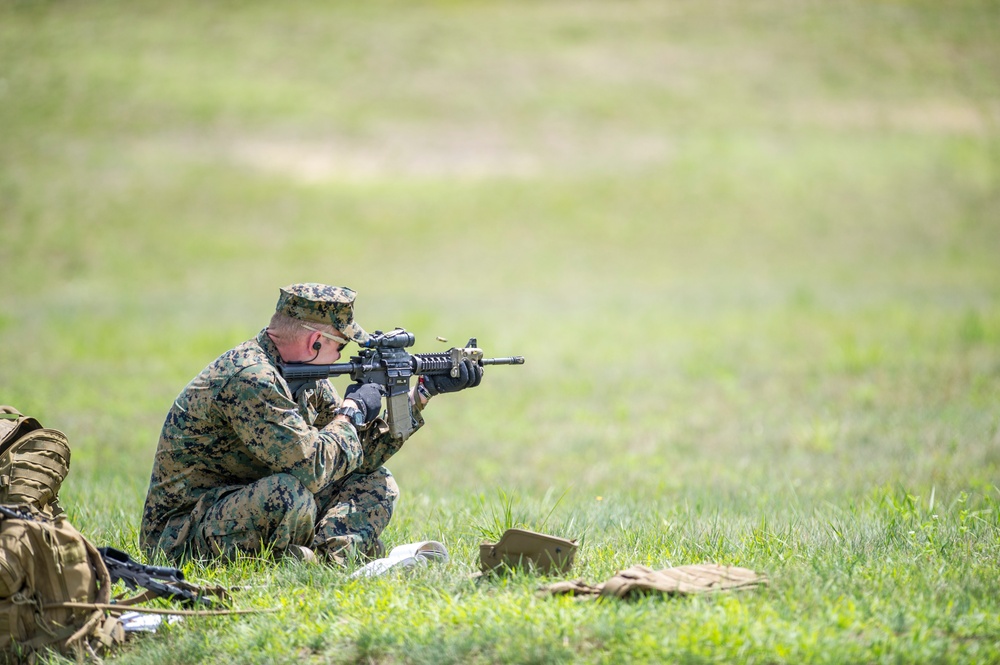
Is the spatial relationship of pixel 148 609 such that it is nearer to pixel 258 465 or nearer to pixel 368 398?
pixel 258 465

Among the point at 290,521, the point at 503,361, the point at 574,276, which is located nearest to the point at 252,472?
the point at 290,521

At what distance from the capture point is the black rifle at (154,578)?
5.24 metres

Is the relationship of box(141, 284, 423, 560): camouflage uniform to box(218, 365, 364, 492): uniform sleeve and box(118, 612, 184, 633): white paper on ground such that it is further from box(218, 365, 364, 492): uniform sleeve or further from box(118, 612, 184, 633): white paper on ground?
box(118, 612, 184, 633): white paper on ground

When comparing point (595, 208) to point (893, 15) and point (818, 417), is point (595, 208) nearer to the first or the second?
point (818, 417)

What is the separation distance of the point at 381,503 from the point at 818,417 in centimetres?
913

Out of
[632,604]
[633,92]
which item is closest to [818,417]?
[632,604]

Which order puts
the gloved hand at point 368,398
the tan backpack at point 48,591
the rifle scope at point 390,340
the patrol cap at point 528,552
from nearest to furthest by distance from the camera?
the tan backpack at point 48,591 → the patrol cap at point 528,552 → the gloved hand at point 368,398 → the rifle scope at point 390,340

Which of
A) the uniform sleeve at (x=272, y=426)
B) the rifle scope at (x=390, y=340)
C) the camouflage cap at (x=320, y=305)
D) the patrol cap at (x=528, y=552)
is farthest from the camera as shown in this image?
the rifle scope at (x=390, y=340)

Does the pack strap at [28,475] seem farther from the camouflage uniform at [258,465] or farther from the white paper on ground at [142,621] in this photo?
the white paper on ground at [142,621]

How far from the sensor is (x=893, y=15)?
177 feet

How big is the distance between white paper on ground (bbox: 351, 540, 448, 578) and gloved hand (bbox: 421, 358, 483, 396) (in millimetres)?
1050

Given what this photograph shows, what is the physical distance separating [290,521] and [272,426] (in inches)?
22.1

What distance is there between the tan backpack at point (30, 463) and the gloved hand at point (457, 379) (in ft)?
7.40


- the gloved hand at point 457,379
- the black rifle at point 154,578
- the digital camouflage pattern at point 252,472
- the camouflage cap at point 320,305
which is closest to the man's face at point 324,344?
the camouflage cap at point 320,305
